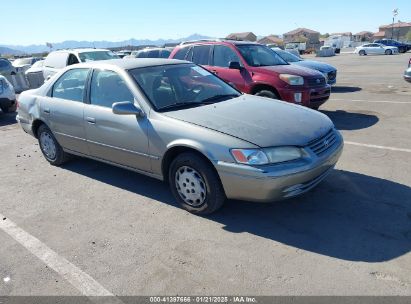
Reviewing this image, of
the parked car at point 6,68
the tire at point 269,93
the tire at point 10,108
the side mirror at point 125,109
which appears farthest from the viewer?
the parked car at point 6,68

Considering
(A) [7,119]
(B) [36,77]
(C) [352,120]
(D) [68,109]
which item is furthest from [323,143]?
(B) [36,77]

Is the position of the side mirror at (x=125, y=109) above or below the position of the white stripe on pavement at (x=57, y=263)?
above

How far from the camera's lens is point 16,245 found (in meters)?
3.63

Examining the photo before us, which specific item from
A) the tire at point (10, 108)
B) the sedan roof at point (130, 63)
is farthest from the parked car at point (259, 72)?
the tire at point (10, 108)

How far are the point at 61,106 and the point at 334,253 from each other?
3988 mm

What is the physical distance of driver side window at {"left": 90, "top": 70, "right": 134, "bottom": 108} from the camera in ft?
14.4

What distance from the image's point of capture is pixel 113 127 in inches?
174

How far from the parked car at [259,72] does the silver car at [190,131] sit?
269cm

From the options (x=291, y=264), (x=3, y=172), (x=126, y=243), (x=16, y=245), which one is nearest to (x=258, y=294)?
(x=291, y=264)

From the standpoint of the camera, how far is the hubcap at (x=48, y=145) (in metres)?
5.68

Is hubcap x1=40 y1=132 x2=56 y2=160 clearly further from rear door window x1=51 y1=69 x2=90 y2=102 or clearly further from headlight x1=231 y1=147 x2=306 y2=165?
headlight x1=231 y1=147 x2=306 y2=165

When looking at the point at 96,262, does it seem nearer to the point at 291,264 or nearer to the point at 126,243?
the point at 126,243

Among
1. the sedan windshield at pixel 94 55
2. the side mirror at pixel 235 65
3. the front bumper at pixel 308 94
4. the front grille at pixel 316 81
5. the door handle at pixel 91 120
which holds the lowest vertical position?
the front bumper at pixel 308 94

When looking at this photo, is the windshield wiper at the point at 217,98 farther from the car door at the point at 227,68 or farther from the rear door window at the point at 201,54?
the rear door window at the point at 201,54
